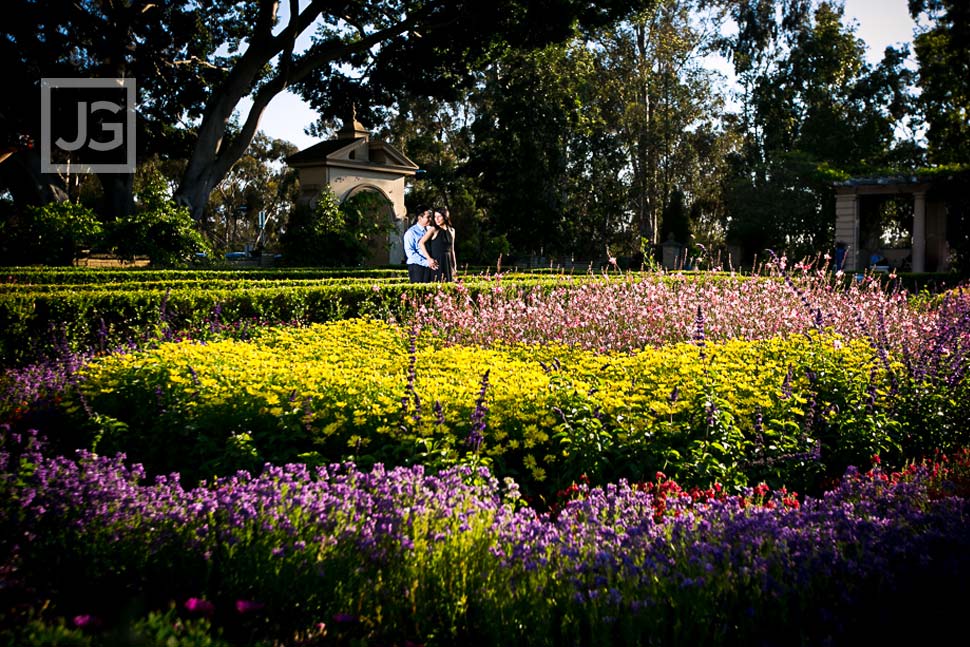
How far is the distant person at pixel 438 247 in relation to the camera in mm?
12672

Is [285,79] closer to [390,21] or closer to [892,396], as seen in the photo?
[390,21]

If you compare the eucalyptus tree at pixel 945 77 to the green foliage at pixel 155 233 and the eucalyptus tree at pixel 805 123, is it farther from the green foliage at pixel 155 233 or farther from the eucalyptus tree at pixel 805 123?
the green foliage at pixel 155 233

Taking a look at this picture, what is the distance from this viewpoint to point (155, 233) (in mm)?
20109

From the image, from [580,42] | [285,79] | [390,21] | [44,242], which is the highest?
[580,42]

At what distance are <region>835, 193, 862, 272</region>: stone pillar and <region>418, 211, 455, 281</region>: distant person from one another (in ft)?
60.5

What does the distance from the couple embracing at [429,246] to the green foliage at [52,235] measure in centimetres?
1193

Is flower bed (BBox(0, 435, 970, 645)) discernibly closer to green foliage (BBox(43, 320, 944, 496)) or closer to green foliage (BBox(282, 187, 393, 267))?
green foliage (BBox(43, 320, 944, 496))

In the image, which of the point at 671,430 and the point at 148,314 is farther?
the point at 148,314

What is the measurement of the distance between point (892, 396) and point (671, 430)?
177 cm

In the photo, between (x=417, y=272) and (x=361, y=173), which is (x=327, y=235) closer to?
(x=361, y=173)

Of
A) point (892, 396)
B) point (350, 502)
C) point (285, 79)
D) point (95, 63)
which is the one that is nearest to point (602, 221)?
point (285, 79)

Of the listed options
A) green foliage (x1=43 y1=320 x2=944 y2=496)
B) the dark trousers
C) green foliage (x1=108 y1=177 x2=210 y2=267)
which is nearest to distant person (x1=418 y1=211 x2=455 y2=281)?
the dark trousers

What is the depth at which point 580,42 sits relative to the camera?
33.9 meters

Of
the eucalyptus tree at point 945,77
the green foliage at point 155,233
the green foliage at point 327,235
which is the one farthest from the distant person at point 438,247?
the eucalyptus tree at point 945,77
